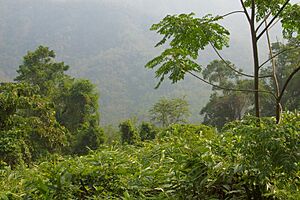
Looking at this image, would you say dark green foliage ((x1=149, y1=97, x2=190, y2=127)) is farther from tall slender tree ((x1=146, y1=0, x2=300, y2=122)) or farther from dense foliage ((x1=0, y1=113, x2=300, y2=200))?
dense foliage ((x1=0, y1=113, x2=300, y2=200))

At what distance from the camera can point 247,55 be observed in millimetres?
94000

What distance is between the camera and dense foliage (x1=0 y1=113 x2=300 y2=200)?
1871mm

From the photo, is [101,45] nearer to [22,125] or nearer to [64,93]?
[64,93]

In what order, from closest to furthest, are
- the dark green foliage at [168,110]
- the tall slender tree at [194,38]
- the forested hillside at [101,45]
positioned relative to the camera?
1. the tall slender tree at [194,38]
2. the dark green foliage at [168,110]
3. the forested hillside at [101,45]

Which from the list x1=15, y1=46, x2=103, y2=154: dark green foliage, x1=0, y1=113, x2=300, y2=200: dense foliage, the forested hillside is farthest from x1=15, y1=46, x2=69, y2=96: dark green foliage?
the forested hillside

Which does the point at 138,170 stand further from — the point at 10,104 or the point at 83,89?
the point at 83,89

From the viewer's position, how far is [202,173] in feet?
6.76

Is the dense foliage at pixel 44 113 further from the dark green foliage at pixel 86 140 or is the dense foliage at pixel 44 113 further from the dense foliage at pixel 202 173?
the dense foliage at pixel 202 173

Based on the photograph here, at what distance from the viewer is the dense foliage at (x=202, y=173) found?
6.14 feet

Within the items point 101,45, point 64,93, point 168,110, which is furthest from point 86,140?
point 101,45

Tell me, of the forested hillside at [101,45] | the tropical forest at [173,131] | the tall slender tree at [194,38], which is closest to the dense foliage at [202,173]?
the tropical forest at [173,131]

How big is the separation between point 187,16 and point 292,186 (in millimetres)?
1409

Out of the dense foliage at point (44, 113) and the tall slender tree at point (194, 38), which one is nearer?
the tall slender tree at point (194, 38)

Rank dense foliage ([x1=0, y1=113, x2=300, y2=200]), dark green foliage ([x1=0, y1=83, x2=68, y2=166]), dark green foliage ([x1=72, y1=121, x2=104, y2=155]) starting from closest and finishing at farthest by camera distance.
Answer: dense foliage ([x1=0, y1=113, x2=300, y2=200])
dark green foliage ([x1=0, y1=83, x2=68, y2=166])
dark green foliage ([x1=72, y1=121, x2=104, y2=155])
